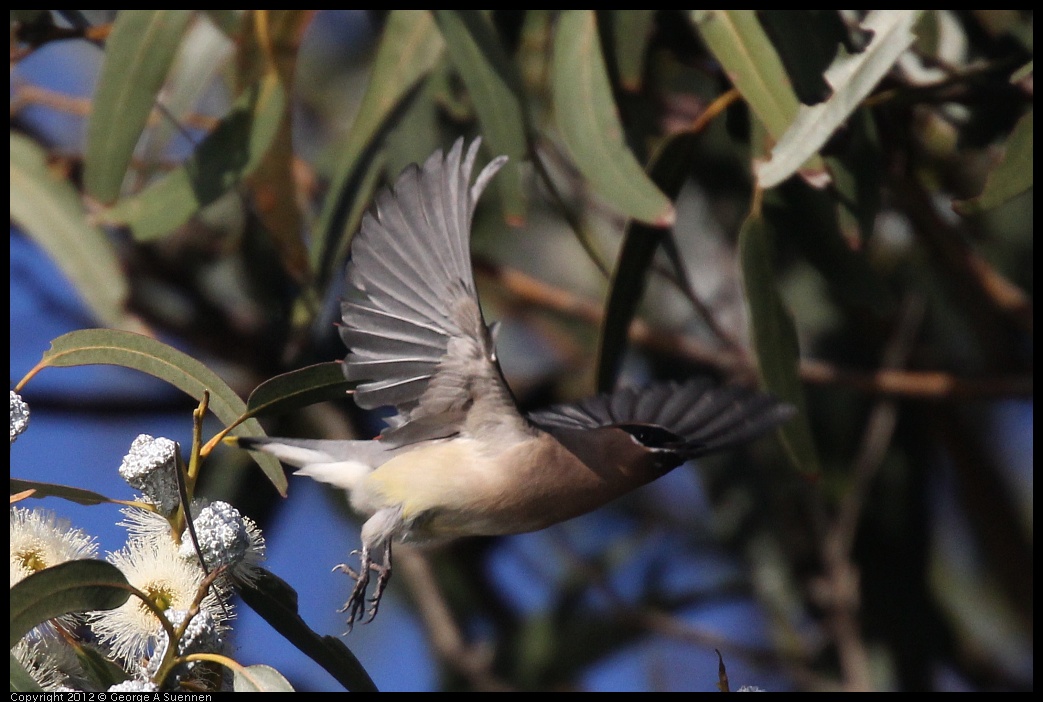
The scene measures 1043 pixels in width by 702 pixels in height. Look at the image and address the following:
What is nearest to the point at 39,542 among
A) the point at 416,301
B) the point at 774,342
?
the point at 416,301

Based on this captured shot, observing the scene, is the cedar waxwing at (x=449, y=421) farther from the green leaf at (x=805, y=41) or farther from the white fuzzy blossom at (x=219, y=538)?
the green leaf at (x=805, y=41)

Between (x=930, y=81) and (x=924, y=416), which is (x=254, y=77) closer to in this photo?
(x=930, y=81)

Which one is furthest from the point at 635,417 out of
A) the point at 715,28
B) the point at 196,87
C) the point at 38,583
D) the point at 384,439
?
the point at 196,87

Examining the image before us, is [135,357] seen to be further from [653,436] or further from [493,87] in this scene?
[493,87]

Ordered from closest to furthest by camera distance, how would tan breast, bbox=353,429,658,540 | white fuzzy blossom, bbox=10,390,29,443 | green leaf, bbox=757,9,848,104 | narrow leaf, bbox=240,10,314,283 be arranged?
white fuzzy blossom, bbox=10,390,29,443 < tan breast, bbox=353,429,658,540 < green leaf, bbox=757,9,848,104 < narrow leaf, bbox=240,10,314,283

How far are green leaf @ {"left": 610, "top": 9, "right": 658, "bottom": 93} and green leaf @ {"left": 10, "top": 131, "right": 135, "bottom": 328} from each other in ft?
3.99

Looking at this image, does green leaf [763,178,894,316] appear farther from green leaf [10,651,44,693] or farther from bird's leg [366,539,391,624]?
green leaf [10,651,44,693]

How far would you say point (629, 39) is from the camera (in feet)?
8.58

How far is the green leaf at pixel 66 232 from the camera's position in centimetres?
259

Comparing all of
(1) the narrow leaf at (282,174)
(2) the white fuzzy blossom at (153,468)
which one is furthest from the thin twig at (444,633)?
(2) the white fuzzy blossom at (153,468)

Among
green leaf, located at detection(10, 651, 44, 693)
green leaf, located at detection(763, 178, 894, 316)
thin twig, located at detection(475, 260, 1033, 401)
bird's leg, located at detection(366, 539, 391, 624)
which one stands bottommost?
thin twig, located at detection(475, 260, 1033, 401)

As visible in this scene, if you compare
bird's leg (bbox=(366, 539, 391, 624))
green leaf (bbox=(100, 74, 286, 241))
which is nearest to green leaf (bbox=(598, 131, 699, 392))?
bird's leg (bbox=(366, 539, 391, 624))

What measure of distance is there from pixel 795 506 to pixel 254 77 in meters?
2.26

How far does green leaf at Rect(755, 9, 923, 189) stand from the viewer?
2088 mm
